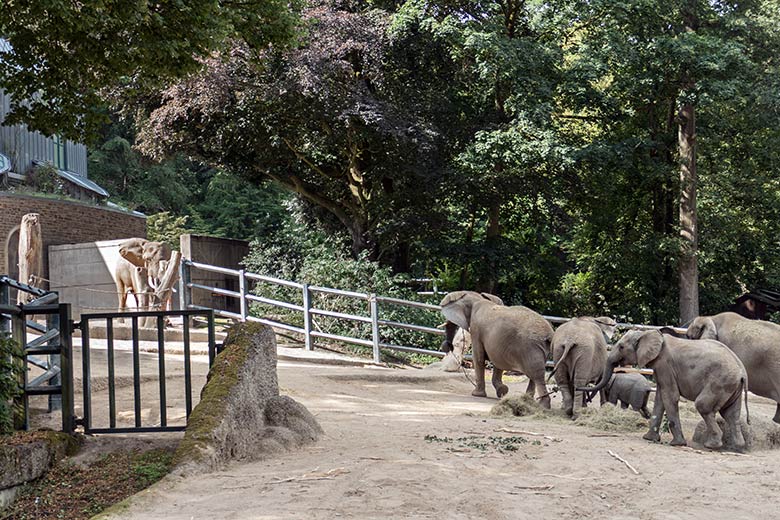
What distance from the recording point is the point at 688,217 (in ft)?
77.3

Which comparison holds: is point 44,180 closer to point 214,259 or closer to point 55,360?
point 214,259

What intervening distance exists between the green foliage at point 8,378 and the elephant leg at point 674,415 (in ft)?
20.1

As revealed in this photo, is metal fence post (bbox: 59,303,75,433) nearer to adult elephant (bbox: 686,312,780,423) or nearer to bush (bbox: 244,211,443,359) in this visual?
adult elephant (bbox: 686,312,780,423)

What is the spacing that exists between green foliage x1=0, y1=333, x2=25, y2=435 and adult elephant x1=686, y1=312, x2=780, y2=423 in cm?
789

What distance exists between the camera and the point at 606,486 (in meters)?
6.82

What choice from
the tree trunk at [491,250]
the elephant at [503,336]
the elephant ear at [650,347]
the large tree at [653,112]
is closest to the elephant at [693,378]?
the elephant ear at [650,347]

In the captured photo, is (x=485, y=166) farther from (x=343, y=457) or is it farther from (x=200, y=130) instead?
(x=343, y=457)

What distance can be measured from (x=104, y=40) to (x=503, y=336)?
648cm

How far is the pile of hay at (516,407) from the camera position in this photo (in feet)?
35.8

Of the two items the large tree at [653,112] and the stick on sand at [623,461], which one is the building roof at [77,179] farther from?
the stick on sand at [623,461]

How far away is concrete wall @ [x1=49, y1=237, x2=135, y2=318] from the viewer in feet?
70.9

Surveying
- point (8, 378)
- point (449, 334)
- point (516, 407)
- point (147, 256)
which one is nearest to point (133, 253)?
point (147, 256)

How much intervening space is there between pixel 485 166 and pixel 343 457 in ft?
48.2


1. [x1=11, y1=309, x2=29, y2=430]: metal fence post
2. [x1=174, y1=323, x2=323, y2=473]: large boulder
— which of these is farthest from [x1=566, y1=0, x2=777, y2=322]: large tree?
[x1=11, y1=309, x2=29, y2=430]: metal fence post
